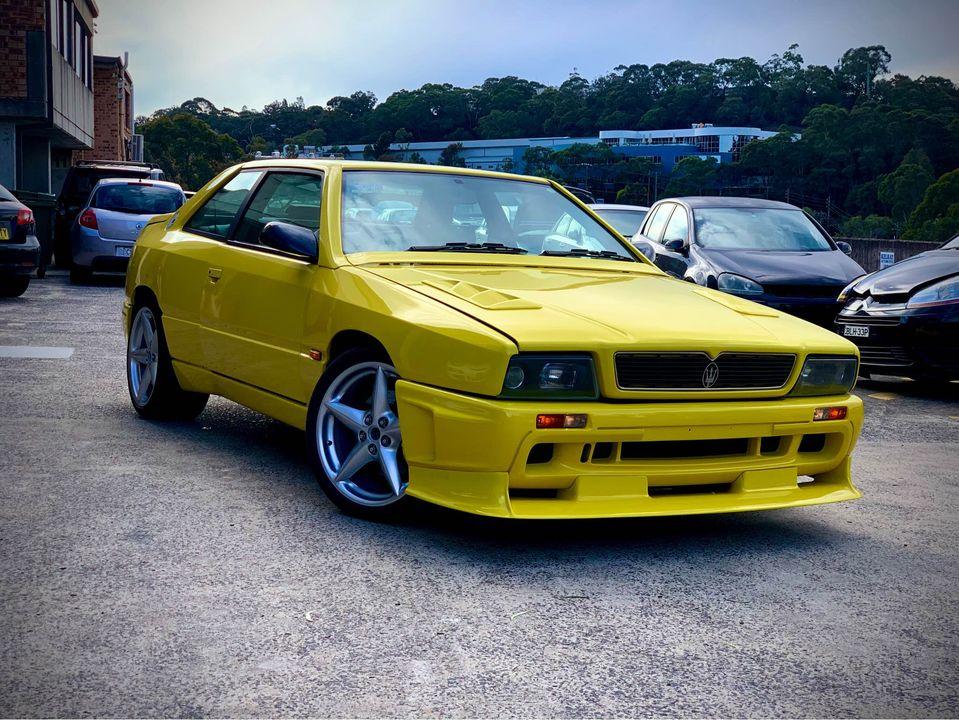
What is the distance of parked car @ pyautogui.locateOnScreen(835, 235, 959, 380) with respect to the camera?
8617 mm

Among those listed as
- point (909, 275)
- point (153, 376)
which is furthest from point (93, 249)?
point (909, 275)

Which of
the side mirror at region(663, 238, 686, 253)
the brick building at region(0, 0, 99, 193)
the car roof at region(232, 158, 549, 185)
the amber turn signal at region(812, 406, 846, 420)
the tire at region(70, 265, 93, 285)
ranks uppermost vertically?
the brick building at region(0, 0, 99, 193)

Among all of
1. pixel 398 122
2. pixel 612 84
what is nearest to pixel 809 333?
pixel 398 122

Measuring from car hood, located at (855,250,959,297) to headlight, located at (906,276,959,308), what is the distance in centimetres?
8

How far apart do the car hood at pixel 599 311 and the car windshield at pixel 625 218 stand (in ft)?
30.3

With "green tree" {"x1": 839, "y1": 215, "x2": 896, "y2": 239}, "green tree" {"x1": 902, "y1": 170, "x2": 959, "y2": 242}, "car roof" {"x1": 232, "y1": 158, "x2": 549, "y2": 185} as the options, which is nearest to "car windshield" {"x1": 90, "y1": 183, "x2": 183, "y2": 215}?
"car roof" {"x1": 232, "y1": 158, "x2": 549, "y2": 185}

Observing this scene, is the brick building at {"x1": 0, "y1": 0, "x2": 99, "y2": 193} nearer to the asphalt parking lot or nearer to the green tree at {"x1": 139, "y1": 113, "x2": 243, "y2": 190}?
the asphalt parking lot

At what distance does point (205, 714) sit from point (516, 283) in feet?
7.83

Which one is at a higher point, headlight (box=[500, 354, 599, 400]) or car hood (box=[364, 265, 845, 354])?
car hood (box=[364, 265, 845, 354])

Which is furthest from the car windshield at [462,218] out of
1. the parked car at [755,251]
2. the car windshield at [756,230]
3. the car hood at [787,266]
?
the car windshield at [756,230]

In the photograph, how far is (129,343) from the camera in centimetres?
665

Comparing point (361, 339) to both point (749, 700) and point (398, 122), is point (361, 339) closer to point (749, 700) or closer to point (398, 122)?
point (749, 700)

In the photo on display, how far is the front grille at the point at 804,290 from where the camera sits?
10.1m

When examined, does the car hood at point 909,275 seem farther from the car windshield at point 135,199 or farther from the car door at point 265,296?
the car windshield at point 135,199
